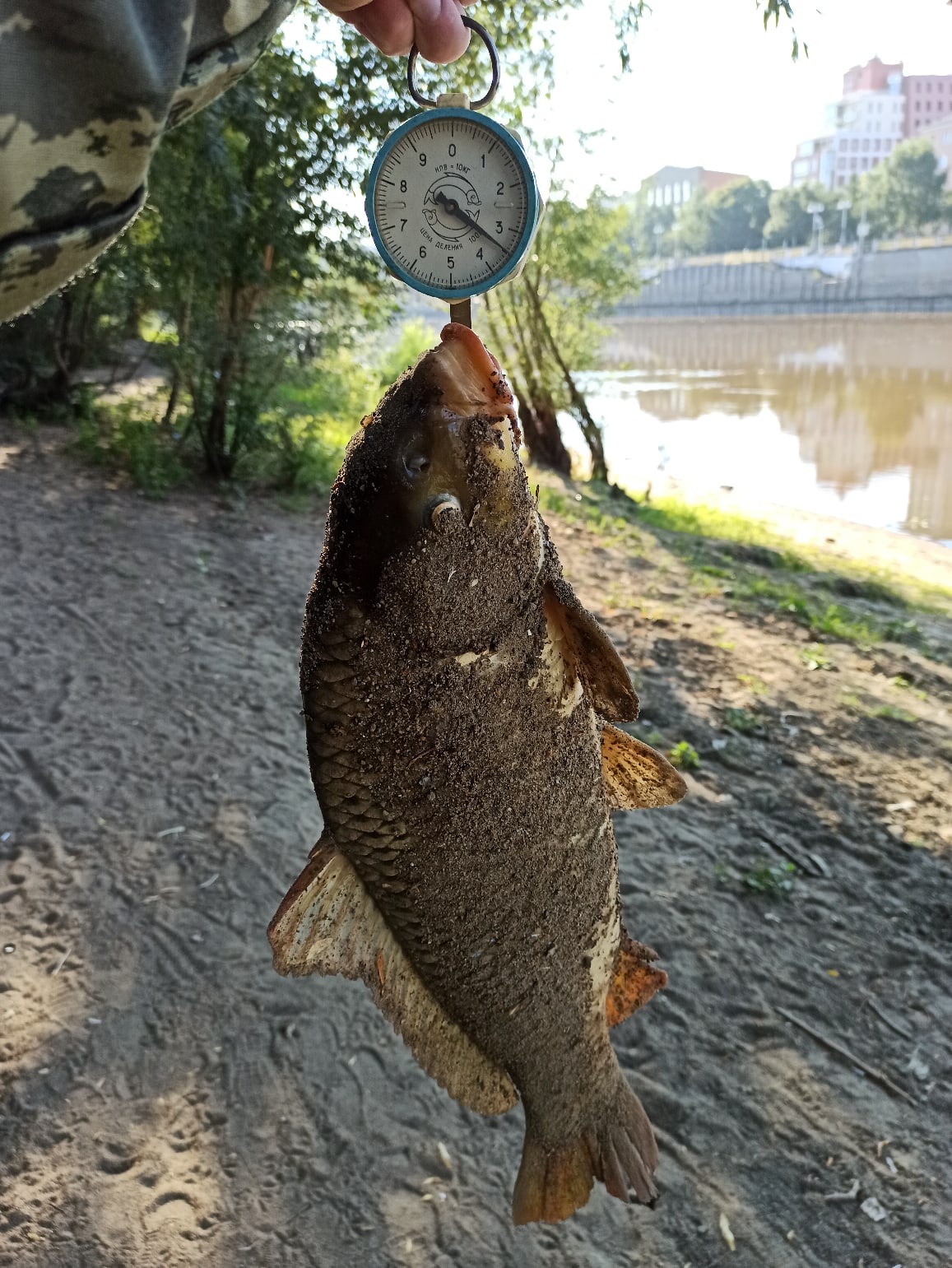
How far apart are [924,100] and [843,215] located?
3687cm

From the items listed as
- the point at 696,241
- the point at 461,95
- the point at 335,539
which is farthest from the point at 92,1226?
the point at 696,241

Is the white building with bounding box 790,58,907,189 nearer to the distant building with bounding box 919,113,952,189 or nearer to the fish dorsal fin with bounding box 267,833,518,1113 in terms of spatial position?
the distant building with bounding box 919,113,952,189

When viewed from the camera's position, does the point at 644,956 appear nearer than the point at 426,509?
No

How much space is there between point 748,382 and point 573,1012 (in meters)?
30.8

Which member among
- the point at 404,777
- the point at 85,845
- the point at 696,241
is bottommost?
the point at 85,845

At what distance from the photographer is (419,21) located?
1619mm

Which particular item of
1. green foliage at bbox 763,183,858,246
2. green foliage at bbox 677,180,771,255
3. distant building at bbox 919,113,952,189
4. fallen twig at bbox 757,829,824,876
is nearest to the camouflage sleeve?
fallen twig at bbox 757,829,824,876

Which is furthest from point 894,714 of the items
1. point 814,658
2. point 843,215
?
point 843,215

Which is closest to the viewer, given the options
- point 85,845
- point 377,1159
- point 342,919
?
point 342,919

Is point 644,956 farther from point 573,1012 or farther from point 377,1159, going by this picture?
point 377,1159

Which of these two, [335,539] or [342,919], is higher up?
[335,539]

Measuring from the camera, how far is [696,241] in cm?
7194

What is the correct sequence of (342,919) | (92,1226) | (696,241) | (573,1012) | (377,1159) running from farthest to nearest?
(696,241)
(377,1159)
(92,1226)
(573,1012)
(342,919)

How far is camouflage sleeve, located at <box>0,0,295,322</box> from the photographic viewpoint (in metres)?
1.10
